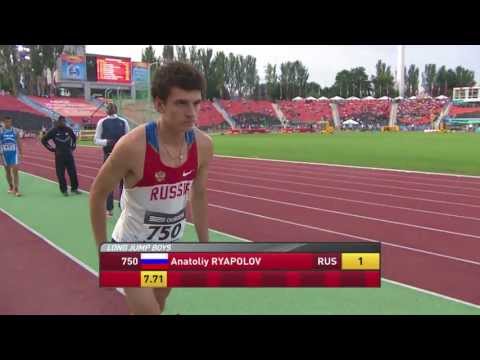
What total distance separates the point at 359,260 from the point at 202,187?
101cm

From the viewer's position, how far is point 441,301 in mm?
3982

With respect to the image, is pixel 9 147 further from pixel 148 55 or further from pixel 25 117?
pixel 148 55

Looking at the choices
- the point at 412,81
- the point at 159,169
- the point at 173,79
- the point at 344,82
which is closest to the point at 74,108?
the point at 159,169

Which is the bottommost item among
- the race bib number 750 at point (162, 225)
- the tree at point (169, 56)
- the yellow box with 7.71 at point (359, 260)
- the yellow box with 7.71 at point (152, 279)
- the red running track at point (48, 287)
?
the red running track at point (48, 287)

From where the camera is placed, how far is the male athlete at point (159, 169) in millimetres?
2223

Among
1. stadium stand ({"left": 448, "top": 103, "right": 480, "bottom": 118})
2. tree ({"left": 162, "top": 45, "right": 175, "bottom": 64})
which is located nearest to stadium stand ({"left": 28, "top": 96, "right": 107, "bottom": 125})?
tree ({"left": 162, "top": 45, "right": 175, "bottom": 64})

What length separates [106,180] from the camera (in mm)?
2277

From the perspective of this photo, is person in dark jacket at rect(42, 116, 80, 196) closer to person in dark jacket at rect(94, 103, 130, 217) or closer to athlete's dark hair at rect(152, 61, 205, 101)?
person in dark jacket at rect(94, 103, 130, 217)

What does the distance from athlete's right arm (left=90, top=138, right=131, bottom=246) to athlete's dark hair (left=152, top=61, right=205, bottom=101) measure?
32 centimetres

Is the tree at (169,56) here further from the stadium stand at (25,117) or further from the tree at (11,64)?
the tree at (11,64)

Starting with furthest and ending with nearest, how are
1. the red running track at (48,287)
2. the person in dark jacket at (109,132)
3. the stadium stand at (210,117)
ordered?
1. the stadium stand at (210,117)
2. the person in dark jacket at (109,132)
3. the red running track at (48,287)
